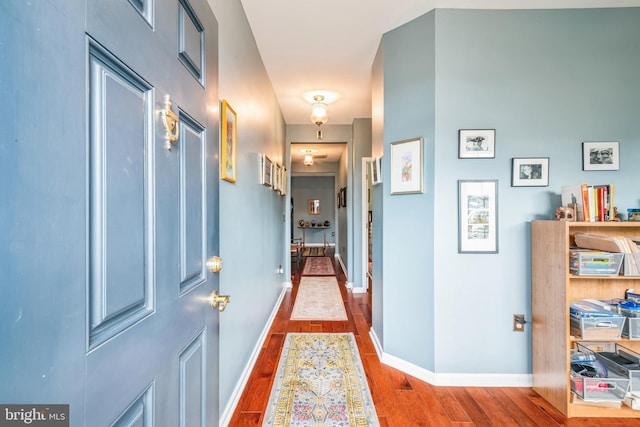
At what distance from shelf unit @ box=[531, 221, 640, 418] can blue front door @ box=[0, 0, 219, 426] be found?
2.03 meters

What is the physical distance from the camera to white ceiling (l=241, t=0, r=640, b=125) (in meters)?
1.98

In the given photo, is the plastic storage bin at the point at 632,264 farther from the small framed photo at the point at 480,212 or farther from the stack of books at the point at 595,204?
the small framed photo at the point at 480,212

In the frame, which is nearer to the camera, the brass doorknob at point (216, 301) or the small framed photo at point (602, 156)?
the brass doorknob at point (216, 301)

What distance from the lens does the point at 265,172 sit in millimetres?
2746

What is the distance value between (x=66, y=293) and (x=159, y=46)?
1.86 feet

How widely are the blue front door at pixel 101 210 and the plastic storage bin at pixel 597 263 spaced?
2134mm

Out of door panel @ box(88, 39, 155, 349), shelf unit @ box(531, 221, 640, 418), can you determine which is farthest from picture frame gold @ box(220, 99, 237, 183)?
shelf unit @ box(531, 221, 640, 418)

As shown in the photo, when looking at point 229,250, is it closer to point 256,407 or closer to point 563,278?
point 256,407

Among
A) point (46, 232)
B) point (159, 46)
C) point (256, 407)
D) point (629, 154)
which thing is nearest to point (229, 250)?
point (256, 407)

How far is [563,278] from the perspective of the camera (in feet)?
5.68

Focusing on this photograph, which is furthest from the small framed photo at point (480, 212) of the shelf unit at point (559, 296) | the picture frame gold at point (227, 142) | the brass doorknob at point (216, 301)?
the brass doorknob at point (216, 301)

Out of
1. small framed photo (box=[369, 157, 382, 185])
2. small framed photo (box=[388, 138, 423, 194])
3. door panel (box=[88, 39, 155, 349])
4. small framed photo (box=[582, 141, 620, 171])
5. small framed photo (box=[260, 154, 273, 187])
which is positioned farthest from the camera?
small framed photo (box=[260, 154, 273, 187])

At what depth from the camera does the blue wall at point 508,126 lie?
199 cm

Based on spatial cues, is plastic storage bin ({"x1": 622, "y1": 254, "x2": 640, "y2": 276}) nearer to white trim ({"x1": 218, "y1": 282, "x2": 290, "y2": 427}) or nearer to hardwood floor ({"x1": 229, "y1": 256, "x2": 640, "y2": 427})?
hardwood floor ({"x1": 229, "y1": 256, "x2": 640, "y2": 427})
